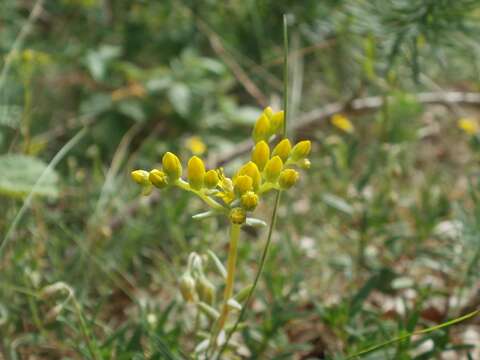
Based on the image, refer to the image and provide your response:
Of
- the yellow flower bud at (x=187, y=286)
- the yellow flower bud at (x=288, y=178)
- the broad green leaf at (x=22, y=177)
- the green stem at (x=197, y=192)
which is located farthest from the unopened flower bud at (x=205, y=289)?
the broad green leaf at (x=22, y=177)

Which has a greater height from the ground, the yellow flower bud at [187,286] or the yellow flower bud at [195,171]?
the yellow flower bud at [195,171]

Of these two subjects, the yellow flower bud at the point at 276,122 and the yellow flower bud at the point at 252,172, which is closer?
the yellow flower bud at the point at 252,172

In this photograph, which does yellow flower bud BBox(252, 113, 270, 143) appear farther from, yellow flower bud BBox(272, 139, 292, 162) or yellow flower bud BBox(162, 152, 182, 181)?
yellow flower bud BBox(162, 152, 182, 181)

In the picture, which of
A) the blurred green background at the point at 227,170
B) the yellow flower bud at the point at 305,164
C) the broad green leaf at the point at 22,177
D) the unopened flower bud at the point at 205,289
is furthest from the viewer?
the broad green leaf at the point at 22,177

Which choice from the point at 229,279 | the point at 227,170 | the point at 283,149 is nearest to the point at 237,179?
the point at 283,149

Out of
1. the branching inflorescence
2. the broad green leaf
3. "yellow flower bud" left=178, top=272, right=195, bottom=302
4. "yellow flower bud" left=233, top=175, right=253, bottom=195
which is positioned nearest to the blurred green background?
the broad green leaf

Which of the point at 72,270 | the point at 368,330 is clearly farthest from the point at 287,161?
the point at 72,270

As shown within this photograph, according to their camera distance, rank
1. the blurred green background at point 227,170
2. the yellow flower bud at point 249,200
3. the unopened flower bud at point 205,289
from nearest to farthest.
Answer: the yellow flower bud at point 249,200 < the unopened flower bud at point 205,289 < the blurred green background at point 227,170

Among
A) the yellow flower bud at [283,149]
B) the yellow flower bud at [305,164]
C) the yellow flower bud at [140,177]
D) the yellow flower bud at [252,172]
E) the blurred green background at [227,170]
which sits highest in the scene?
the yellow flower bud at [283,149]

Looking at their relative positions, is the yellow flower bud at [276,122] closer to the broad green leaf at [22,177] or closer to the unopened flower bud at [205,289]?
the unopened flower bud at [205,289]
